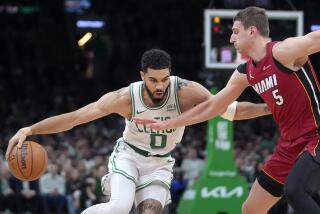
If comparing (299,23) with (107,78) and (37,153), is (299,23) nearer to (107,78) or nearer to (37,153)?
(37,153)

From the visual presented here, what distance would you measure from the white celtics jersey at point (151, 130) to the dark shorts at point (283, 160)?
102 cm

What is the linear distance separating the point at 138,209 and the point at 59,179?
6.53 m

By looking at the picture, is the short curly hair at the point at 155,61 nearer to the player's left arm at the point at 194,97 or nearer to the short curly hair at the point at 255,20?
the player's left arm at the point at 194,97

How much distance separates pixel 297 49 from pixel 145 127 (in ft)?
5.67

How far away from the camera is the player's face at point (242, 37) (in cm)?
594

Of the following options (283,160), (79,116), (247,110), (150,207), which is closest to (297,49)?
(283,160)

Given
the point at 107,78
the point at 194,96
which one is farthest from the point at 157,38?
the point at 194,96

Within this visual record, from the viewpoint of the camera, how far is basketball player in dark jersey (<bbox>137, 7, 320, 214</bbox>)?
5.52 m

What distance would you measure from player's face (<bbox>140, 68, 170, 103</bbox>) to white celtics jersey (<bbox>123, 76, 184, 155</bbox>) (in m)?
0.12

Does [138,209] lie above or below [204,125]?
above

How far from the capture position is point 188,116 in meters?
6.30

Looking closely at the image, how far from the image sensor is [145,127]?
22.0ft

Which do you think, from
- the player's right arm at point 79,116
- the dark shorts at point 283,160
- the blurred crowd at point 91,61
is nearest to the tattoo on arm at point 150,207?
the player's right arm at point 79,116

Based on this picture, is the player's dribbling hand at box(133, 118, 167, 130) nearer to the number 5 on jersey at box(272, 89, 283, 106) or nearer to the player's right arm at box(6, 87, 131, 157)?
the player's right arm at box(6, 87, 131, 157)
